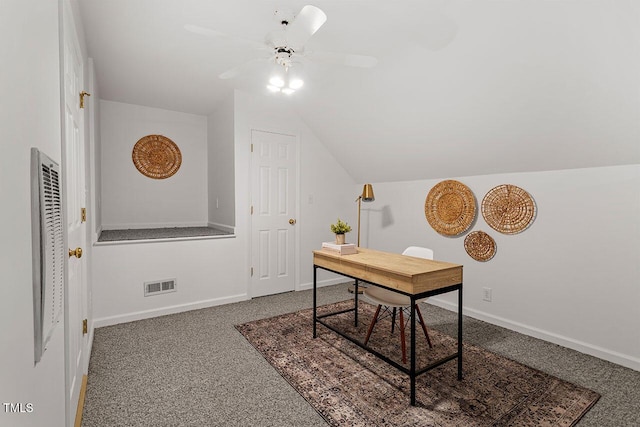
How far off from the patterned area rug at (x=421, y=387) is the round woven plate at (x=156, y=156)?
114 inches

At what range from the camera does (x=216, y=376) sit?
2316 millimetres

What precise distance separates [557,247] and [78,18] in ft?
13.5

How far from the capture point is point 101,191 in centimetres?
425

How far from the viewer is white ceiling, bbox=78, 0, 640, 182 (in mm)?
1975

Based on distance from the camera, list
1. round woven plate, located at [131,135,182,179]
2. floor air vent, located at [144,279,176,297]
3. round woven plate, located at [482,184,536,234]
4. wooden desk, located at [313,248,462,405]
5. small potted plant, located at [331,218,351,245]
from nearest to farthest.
Answer: wooden desk, located at [313,248,462,405] < small potted plant, located at [331,218,351,245] < round woven plate, located at [482,184,536,234] < floor air vent, located at [144,279,176,297] < round woven plate, located at [131,135,182,179]

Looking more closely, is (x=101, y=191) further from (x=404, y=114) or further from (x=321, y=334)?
(x=404, y=114)

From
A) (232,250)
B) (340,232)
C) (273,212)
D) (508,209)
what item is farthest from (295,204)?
(508,209)

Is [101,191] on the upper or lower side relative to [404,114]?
lower

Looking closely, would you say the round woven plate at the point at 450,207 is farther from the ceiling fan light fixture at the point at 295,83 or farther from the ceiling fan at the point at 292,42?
the ceiling fan light fixture at the point at 295,83

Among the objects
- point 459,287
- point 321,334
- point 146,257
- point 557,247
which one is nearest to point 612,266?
point 557,247

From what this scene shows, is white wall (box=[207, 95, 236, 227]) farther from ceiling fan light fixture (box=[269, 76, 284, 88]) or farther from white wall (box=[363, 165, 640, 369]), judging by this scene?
white wall (box=[363, 165, 640, 369])

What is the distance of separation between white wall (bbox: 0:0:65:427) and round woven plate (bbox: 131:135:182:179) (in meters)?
3.65

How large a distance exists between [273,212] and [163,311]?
5.53 feet

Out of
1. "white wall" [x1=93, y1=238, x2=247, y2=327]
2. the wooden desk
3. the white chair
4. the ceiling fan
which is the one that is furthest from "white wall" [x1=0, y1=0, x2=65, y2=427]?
"white wall" [x1=93, y1=238, x2=247, y2=327]
